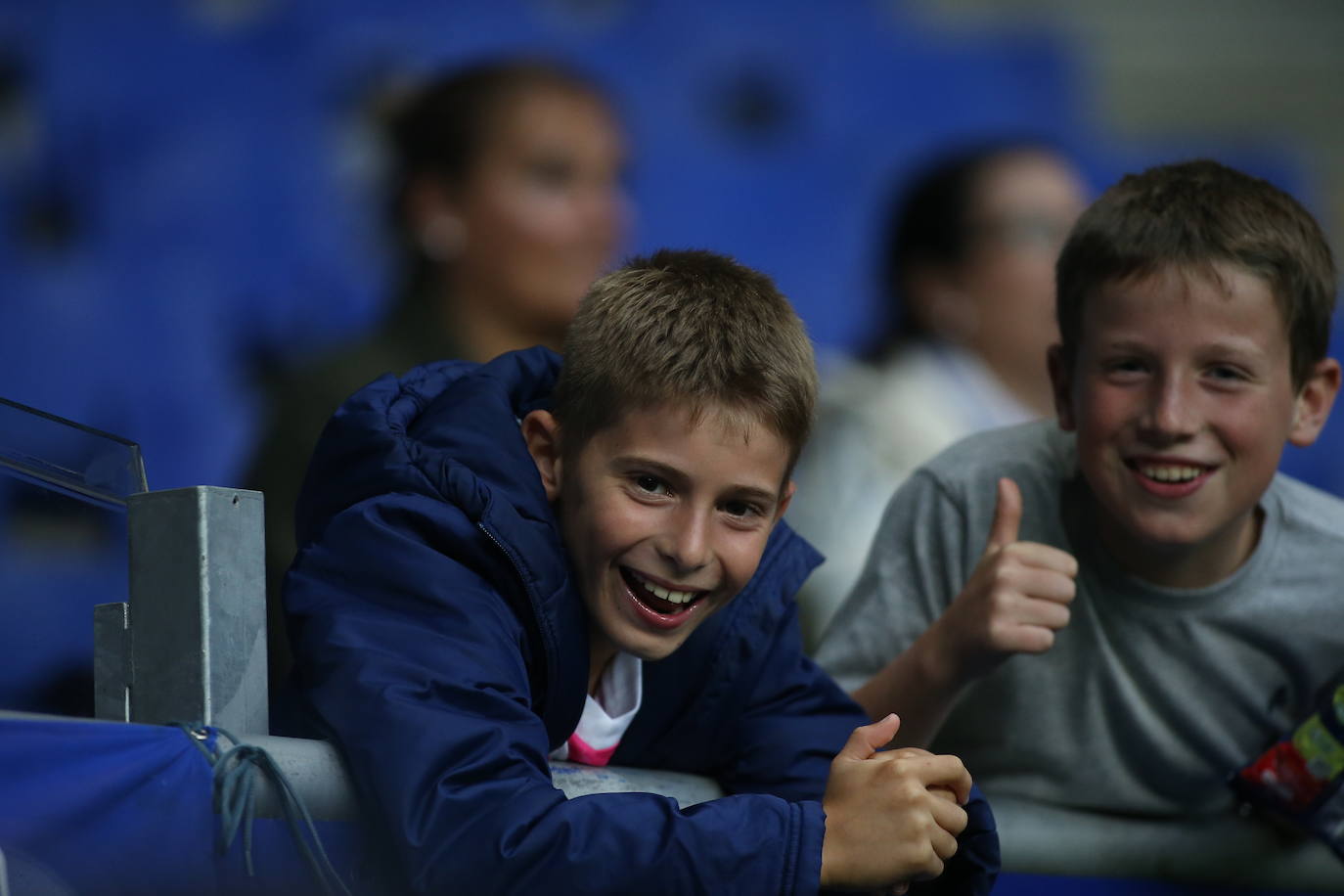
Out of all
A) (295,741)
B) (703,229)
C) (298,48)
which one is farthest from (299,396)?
(295,741)

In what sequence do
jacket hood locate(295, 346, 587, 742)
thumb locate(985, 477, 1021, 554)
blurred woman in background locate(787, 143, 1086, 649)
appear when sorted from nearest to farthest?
1. jacket hood locate(295, 346, 587, 742)
2. thumb locate(985, 477, 1021, 554)
3. blurred woman in background locate(787, 143, 1086, 649)

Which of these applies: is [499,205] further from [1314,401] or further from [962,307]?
[1314,401]

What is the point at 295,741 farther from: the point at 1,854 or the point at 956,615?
the point at 956,615

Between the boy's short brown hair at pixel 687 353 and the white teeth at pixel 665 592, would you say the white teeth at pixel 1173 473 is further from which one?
the white teeth at pixel 665 592

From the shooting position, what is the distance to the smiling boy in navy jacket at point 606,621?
102 centimetres

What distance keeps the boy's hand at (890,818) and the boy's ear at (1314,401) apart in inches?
30.9

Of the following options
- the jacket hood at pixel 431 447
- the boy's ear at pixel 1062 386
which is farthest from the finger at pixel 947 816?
the boy's ear at pixel 1062 386

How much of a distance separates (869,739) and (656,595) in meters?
0.20

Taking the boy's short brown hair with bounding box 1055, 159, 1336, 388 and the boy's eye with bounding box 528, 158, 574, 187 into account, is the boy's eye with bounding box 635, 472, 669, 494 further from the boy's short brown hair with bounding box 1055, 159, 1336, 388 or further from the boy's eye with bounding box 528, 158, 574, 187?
the boy's eye with bounding box 528, 158, 574, 187

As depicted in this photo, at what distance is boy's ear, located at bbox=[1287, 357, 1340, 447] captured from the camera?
171cm

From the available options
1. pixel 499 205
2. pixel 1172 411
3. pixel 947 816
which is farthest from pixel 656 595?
pixel 499 205

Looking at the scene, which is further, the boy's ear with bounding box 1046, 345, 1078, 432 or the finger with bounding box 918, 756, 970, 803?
the boy's ear with bounding box 1046, 345, 1078, 432

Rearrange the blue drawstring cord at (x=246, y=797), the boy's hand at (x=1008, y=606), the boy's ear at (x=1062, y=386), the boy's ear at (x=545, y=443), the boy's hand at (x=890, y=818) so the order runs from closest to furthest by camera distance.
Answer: the blue drawstring cord at (x=246, y=797) < the boy's hand at (x=890, y=818) < the boy's ear at (x=545, y=443) < the boy's hand at (x=1008, y=606) < the boy's ear at (x=1062, y=386)

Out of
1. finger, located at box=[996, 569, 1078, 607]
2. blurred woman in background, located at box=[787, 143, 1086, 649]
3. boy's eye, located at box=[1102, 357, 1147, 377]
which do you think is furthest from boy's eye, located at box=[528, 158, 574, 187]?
finger, located at box=[996, 569, 1078, 607]
